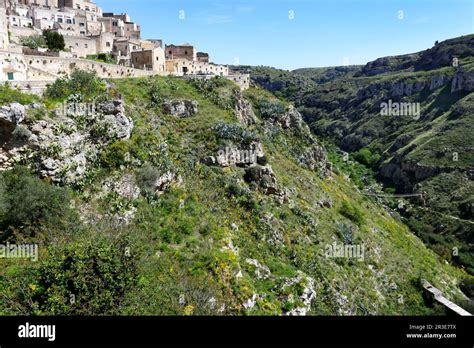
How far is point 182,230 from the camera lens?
1788cm

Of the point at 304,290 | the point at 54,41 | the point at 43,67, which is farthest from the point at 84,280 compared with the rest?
the point at 54,41

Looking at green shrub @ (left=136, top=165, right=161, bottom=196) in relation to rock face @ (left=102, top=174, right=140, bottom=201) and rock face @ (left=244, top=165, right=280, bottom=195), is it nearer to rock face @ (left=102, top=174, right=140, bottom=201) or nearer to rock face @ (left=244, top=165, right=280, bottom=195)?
rock face @ (left=102, top=174, right=140, bottom=201)

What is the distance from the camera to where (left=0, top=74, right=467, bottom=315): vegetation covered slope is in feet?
37.5

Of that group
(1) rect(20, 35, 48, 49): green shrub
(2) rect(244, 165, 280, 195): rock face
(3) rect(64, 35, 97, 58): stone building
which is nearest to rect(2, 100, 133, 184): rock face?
(2) rect(244, 165, 280, 195): rock face

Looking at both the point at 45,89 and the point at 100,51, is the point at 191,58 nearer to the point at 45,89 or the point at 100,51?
the point at 100,51

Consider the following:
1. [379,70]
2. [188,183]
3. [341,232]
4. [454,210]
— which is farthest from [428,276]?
[379,70]

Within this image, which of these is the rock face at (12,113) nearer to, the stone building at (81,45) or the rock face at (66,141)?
the rock face at (66,141)

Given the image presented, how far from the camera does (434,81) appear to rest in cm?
11856

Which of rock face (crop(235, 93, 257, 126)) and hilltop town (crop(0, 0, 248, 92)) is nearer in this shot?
hilltop town (crop(0, 0, 248, 92))

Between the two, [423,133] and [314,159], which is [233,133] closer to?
[314,159]

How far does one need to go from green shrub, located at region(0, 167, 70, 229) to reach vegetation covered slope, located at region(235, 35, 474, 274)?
48689mm

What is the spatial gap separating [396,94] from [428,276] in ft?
367

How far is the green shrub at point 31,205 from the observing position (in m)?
14.2

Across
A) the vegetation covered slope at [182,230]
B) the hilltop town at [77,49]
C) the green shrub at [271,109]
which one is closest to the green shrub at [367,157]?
the hilltop town at [77,49]
